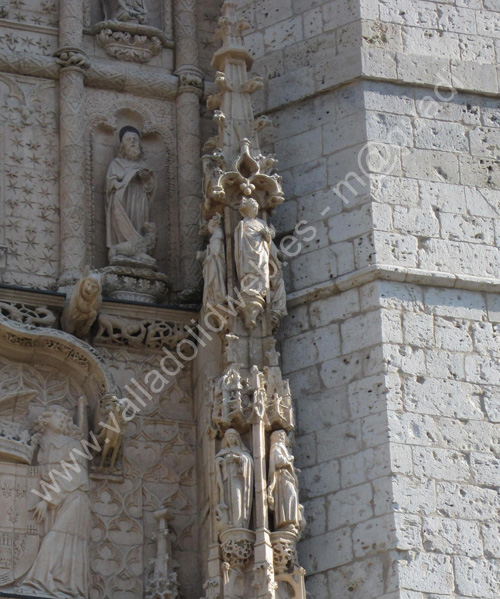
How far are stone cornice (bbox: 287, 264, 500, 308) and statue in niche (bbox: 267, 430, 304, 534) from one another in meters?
1.14

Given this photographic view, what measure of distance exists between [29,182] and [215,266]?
5.17 feet

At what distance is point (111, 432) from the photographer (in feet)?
38.1

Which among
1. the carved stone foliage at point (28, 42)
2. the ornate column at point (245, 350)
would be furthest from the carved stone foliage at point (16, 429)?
the carved stone foliage at point (28, 42)

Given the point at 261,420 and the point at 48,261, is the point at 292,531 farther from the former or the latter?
the point at 48,261

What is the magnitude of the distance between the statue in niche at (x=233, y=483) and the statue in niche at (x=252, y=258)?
2.84 ft

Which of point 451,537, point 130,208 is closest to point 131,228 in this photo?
point 130,208

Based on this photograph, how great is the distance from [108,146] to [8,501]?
2785 mm

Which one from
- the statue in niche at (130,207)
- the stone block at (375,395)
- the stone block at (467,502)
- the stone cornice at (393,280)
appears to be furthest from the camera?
the statue in niche at (130,207)

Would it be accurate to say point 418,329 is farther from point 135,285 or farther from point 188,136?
point 188,136

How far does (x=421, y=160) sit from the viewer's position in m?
12.3

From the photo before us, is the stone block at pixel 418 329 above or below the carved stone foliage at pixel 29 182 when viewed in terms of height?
below

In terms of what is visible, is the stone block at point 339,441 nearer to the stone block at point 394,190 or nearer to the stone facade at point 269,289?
the stone facade at point 269,289

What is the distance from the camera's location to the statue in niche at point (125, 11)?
44.2ft

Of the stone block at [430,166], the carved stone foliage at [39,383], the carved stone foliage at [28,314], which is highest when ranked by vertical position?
the stone block at [430,166]
